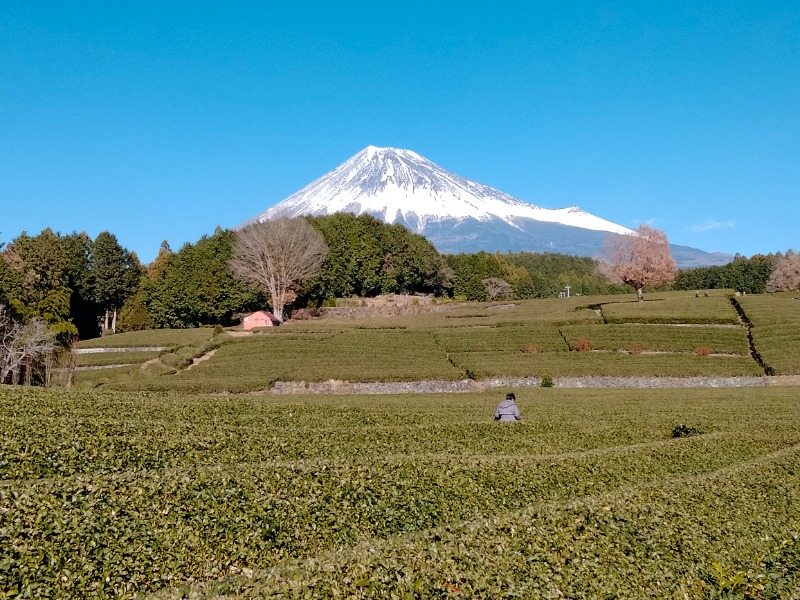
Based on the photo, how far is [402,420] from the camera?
23.4 meters

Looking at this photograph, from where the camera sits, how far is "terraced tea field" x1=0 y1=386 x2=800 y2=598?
7.76 metres

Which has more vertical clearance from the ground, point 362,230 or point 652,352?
point 362,230

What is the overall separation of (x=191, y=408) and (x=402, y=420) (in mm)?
7374

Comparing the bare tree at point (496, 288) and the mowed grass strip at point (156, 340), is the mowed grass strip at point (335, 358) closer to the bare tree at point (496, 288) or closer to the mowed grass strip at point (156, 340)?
the mowed grass strip at point (156, 340)

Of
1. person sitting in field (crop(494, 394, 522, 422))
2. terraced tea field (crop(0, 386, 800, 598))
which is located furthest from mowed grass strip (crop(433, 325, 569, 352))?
terraced tea field (crop(0, 386, 800, 598))

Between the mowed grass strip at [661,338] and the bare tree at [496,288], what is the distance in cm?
6569

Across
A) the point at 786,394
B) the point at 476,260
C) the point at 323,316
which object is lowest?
the point at 786,394

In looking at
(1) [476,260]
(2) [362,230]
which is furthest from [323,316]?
(1) [476,260]

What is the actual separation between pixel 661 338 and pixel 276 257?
50.9m

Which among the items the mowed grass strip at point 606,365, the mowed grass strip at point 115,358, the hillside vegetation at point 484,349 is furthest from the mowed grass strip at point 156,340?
the mowed grass strip at point 606,365

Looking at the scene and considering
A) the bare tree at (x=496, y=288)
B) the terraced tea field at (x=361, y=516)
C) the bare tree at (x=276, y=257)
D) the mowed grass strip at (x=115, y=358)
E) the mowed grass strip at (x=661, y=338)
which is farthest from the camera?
the bare tree at (x=496, y=288)

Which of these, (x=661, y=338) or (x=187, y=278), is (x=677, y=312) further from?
(x=187, y=278)

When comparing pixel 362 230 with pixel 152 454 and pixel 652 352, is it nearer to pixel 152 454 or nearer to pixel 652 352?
pixel 652 352

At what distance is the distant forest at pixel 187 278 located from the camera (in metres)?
79.4
